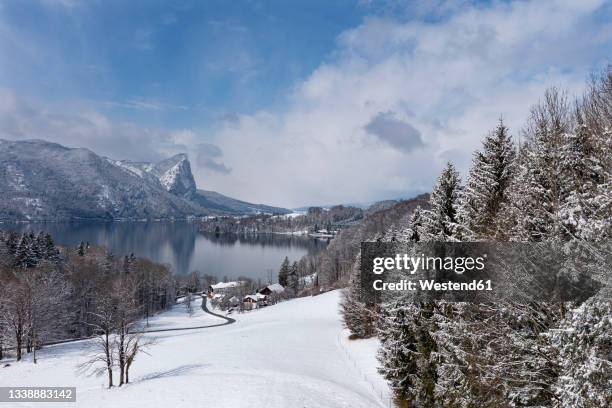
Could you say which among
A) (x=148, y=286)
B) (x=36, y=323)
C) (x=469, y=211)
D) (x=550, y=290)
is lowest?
(x=148, y=286)

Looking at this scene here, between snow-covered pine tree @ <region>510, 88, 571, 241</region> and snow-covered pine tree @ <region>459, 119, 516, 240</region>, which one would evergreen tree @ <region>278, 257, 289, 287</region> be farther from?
snow-covered pine tree @ <region>510, 88, 571, 241</region>

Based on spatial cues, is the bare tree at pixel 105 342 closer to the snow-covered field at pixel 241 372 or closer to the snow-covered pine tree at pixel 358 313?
the snow-covered field at pixel 241 372

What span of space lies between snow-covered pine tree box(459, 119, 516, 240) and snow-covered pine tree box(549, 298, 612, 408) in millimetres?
5009

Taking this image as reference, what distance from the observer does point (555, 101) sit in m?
9.30

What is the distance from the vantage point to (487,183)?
40.8ft

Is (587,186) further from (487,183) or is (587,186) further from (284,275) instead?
(284,275)

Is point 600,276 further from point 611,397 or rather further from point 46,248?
point 46,248

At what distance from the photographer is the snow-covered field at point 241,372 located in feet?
48.9

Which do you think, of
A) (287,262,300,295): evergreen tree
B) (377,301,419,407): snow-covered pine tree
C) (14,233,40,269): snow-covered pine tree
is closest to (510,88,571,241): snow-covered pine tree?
(377,301,419,407): snow-covered pine tree

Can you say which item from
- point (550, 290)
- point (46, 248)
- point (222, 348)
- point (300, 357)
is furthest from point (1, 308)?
point (550, 290)

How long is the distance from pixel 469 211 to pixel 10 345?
44.0 meters

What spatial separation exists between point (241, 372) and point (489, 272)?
587 inches

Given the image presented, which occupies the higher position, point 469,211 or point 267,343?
point 469,211

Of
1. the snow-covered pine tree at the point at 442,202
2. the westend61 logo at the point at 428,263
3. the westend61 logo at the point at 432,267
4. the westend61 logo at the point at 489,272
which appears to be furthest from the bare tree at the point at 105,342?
the snow-covered pine tree at the point at 442,202
